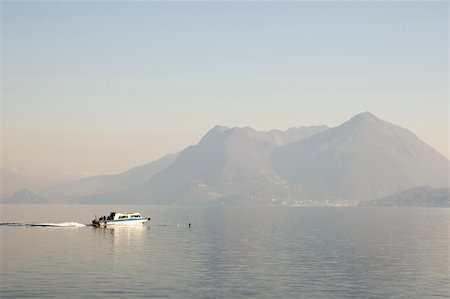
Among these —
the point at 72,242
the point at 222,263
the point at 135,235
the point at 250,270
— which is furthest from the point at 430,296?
the point at 135,235

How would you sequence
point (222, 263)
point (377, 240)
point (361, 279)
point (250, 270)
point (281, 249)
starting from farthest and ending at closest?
point (377, 240) < point (281, 249) < point (222, 263) < point (250, 270) < point (361, 279)

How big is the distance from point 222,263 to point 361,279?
85.4ft

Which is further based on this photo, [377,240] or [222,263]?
[377,240]

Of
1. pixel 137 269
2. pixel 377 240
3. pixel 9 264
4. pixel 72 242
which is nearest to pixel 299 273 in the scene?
pixel 137 269

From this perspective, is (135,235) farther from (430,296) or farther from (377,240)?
(430,296)

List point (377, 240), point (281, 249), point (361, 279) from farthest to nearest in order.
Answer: point (377, 240)
point (281, 249)
point (361, 279)

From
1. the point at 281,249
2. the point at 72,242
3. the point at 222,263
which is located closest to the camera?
the point at 222,263

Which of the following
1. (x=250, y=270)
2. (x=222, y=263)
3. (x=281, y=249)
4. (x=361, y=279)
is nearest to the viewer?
(x=361, y=279)

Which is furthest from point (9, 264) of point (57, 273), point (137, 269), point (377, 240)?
point (377, 240)

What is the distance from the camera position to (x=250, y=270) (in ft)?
344

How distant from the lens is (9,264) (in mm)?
109938

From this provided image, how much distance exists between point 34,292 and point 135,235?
103 meters

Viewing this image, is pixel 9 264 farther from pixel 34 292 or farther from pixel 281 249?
pixel 281 249

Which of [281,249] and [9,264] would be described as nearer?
[9,264]
